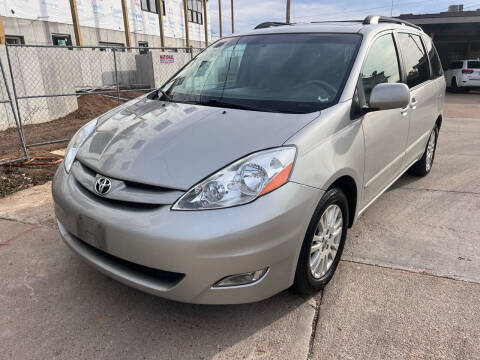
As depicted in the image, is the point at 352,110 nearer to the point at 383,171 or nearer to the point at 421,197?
the point at 383,171

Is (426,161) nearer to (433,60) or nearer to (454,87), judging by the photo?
(433,60)

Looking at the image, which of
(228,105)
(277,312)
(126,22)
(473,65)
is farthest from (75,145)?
(473,65)

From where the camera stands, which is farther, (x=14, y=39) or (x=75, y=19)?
(x=75, y=19)

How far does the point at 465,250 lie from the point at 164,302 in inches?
96.3

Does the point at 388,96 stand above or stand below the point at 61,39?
above

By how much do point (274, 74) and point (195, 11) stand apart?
3144 centimetres

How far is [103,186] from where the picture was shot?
2.19 metres

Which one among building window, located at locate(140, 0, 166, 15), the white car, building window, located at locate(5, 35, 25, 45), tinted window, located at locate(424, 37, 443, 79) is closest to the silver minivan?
tinted window, located at locate(424, 37, 443, 79)

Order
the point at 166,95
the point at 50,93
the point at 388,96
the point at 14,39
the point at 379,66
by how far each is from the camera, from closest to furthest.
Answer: the point at 388,96
the point at 379,66
the point at 166,95
the point at 50,93
the point at 14,39

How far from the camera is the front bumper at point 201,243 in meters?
1.89

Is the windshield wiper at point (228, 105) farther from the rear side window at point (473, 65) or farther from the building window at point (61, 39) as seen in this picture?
the rear side window at point (473, 65)

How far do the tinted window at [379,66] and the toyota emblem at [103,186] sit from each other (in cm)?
184

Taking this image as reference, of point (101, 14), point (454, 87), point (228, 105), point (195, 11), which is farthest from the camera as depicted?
point (195, 11)

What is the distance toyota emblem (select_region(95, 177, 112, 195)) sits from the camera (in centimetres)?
218
